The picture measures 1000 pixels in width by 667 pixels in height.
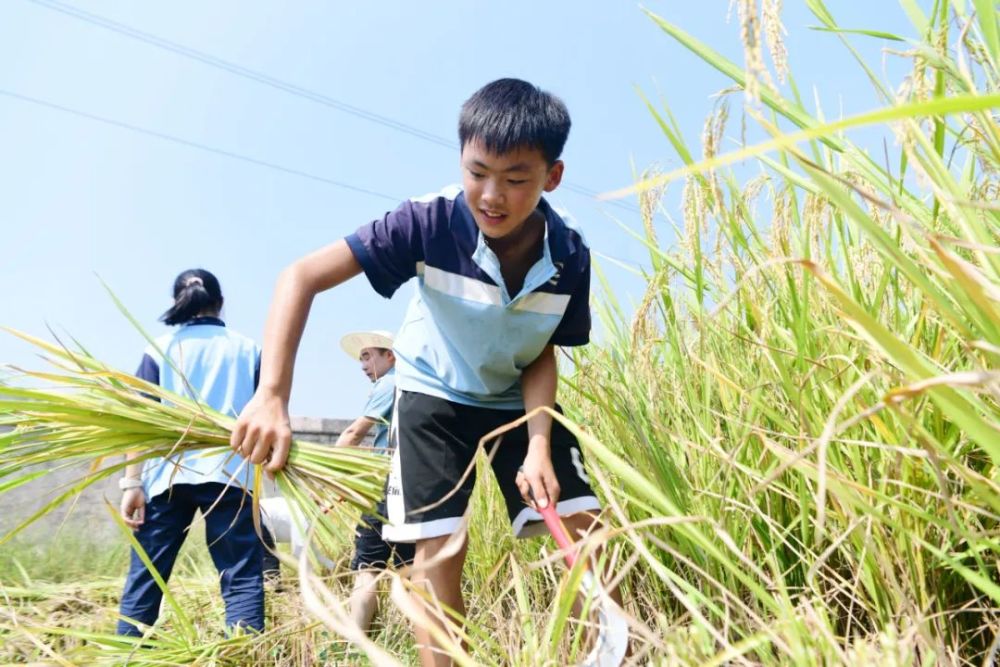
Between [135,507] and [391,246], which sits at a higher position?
[391,246]

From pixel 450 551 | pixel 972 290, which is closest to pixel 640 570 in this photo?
pixel 450 551

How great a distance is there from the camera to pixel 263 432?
1489mm

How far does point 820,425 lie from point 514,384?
73cm

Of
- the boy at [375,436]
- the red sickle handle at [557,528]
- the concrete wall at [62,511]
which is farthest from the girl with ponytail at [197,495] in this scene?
the concrete wall at [62,511]

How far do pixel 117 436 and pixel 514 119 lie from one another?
102 cm

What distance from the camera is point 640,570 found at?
1.98 meters

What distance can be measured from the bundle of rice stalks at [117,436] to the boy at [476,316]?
115 millimetres

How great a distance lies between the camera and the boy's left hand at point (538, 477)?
1588 millimetres

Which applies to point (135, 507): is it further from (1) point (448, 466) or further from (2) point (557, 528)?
(2) point (557, 528)

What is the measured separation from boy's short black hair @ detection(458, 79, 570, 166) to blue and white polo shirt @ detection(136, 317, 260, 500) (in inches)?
54.8

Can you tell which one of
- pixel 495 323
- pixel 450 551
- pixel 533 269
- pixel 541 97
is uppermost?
pixel 541 97

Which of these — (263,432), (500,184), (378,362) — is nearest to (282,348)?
(263,432)

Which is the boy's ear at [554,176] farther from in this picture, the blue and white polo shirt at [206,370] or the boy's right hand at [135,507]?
the boy's right hand at [135,507]

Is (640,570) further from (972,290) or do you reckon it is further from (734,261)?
(972,290)
